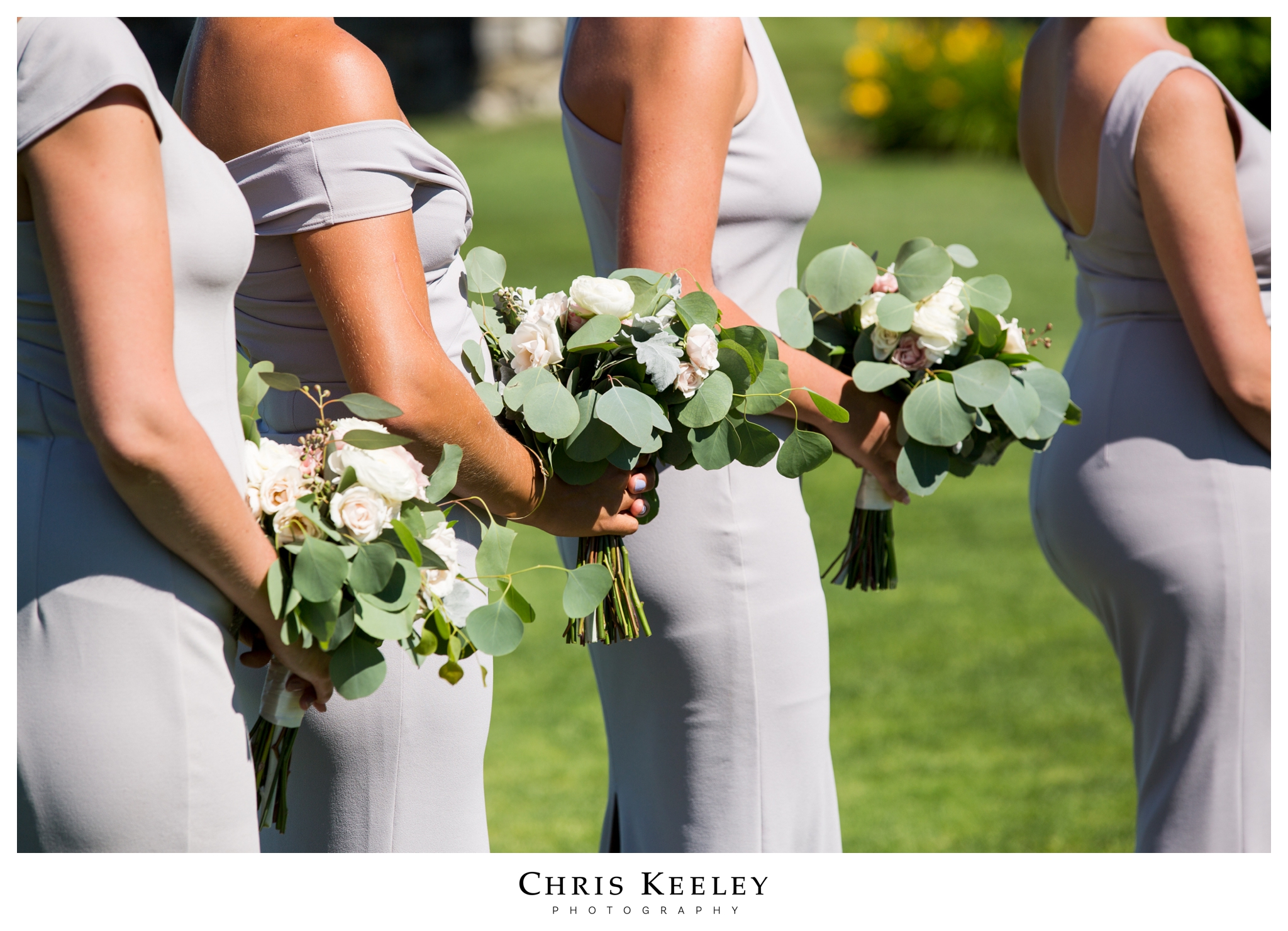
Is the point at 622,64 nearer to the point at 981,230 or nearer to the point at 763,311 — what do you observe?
the point at 763,311

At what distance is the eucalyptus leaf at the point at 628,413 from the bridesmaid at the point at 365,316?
175mm

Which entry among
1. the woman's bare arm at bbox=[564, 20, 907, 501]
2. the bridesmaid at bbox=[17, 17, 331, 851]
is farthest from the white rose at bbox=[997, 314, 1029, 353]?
the bridesmaid at bbox=[17, 17, 331, 851]

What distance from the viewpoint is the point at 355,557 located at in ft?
5.90

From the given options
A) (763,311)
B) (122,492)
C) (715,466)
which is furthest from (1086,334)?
(122,492)

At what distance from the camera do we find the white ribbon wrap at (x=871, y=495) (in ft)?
9.09

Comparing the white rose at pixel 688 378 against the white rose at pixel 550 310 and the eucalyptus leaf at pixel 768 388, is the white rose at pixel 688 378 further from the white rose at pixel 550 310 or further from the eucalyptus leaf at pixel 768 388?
the white rose at pixel 550 310

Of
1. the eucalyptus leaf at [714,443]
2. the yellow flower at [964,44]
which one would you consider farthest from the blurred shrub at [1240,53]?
the eucalyptus leaf at [714,443]

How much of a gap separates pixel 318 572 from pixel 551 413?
0.55 m

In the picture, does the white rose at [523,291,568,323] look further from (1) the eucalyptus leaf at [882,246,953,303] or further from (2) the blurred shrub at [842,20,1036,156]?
(2) the blurred shrub at [842,20,1036,156]

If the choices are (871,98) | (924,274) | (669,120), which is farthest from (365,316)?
(871,98)

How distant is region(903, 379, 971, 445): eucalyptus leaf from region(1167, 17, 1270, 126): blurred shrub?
11.8 meters
